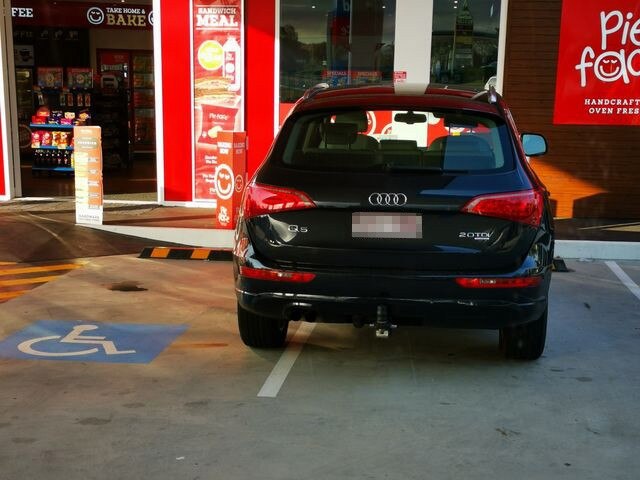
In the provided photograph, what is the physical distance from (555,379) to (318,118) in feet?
7.32

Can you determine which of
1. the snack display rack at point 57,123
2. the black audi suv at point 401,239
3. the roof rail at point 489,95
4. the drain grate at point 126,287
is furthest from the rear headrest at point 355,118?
the snack display rack at point 57,123

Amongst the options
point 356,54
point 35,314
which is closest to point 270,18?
point 356,54

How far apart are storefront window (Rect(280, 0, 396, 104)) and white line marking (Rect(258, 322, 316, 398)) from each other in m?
5.61

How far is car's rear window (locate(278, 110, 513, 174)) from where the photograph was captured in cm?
457

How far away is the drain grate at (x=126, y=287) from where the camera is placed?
6.98m

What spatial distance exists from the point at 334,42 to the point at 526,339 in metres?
6.73

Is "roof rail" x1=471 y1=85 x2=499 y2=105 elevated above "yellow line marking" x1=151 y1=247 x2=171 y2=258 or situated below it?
above

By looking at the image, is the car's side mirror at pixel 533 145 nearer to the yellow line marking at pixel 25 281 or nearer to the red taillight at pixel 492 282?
the red taillight at pixel 492 282

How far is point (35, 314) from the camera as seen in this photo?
6168 millimetres

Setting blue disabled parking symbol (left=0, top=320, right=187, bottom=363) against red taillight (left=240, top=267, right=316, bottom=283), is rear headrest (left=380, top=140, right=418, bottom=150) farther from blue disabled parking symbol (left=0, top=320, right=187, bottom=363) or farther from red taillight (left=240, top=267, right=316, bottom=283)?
blue disabled parking symbol (left=0, top=320, right=187, bottom=363)

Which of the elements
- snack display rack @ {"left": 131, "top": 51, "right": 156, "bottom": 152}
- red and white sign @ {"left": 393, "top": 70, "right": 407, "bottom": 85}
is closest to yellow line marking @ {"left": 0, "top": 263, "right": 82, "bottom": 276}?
red and white sign @ {"left": 393, "top": 70, "right": 407, "bottom": 85}

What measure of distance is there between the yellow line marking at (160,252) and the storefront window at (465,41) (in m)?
4.48

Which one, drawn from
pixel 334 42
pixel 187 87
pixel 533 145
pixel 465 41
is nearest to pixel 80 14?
pixel 187 87

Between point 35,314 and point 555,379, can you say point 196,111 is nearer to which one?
point 35,314
